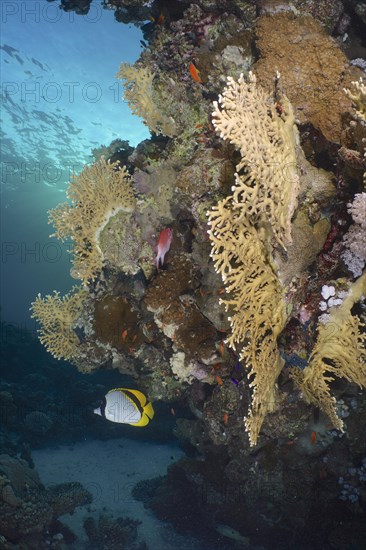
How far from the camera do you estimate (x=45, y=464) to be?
1095 centimetres

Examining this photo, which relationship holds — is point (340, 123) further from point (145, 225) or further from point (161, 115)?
point (145, 225)

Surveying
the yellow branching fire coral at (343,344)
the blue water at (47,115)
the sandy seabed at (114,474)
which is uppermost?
the blue water at (47,115)

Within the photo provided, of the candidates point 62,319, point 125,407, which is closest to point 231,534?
point 125,407

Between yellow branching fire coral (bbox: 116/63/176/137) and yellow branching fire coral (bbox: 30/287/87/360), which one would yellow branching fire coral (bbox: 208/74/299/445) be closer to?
yellow branching fire coral (bbox: 116/63/176/137)

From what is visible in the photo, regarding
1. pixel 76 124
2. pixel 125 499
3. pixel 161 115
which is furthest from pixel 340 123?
pixel 76 124

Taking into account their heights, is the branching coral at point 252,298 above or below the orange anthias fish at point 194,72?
below

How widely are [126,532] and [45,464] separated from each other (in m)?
4.10

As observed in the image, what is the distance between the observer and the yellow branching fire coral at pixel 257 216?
7.86 feet

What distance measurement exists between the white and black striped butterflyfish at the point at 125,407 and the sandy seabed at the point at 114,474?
5.82m

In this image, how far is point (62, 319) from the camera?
20.4 ft

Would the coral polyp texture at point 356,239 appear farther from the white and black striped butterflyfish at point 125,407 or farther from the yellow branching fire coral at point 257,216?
the white and black striped butterflyfish at point 125,407

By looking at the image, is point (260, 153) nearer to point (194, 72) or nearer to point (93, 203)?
point (194, 72)

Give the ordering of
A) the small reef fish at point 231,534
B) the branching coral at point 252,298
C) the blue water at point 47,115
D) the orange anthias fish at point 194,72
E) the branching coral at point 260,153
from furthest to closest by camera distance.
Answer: the blue water at point 47,115 → the small reef fish at point 231,534 → the orange anthias fish at point 194,72 → the branching coral at point 252,298 → the branching coral at point 260,153

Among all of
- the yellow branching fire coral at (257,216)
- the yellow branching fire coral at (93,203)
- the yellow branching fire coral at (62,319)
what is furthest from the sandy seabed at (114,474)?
the yellow branching fire coral at (93,203)
